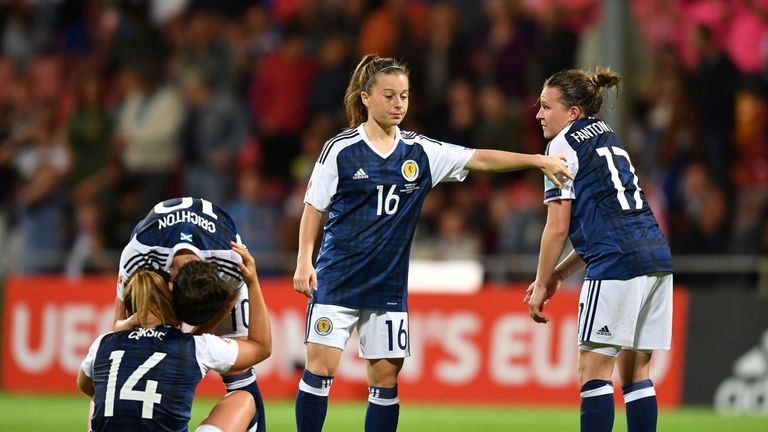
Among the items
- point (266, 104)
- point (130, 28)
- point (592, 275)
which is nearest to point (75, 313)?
point (266, 104)

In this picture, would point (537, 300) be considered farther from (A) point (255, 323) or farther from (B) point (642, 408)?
(A) point (255, 323)

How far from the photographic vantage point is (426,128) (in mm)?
13758

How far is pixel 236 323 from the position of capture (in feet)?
21.4

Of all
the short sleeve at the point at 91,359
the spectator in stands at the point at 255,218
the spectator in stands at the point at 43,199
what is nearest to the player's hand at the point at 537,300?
the short sleeve at the point at 91,359

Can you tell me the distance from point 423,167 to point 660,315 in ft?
4.91

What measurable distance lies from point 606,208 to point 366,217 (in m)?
1.28

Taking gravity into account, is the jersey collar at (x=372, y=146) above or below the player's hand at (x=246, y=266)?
above

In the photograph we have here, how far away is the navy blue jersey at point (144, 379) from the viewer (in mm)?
5102

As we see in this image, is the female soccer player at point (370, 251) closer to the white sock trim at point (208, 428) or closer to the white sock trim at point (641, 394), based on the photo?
the white sock trim at point (208, 428)

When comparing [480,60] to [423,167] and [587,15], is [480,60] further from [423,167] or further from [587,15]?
[423,167]

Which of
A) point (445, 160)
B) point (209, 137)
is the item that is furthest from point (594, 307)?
point (209, 137)

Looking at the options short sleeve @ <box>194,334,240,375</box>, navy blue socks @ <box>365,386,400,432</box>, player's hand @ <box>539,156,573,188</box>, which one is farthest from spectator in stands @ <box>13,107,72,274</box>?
short sleeve @ <box>194,334,240,375</box>

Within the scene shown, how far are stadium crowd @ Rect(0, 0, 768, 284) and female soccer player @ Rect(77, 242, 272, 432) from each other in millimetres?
7557

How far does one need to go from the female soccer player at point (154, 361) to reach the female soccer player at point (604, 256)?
6.24ft
